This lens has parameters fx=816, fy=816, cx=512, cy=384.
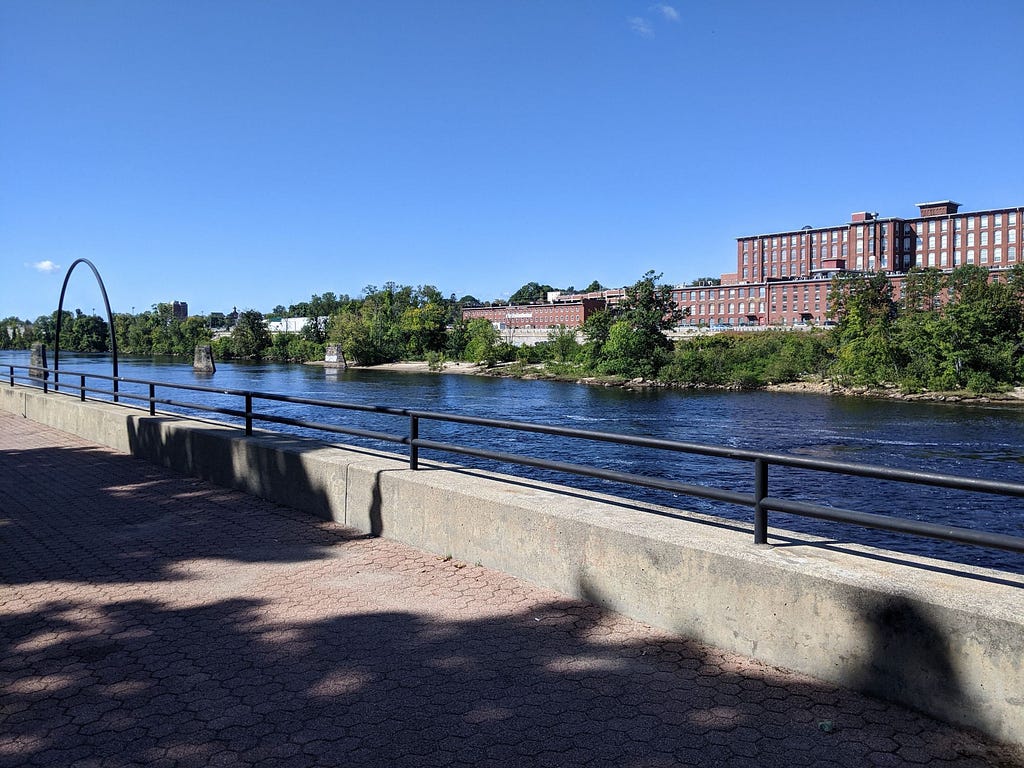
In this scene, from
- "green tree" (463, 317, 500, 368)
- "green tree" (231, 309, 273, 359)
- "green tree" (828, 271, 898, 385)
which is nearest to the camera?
"green tree" (828, 271, 898, 385)

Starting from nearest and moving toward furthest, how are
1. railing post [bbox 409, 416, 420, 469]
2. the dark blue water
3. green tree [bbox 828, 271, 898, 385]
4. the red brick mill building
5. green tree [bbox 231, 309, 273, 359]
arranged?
railing post [bbox 409, 416, 420, 469], the dark blue water, green tree [bbox 828, 271, 898, 385], the red brick mill building, green tree [bbox 231, 309, 273, 359]

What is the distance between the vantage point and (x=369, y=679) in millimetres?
4262

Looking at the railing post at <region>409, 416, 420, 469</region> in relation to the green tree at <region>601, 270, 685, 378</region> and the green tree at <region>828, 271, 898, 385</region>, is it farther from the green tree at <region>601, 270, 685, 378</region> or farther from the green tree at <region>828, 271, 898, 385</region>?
the green tree at <region>601, 270, 685, 378</region>

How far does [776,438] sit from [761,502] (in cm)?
3309

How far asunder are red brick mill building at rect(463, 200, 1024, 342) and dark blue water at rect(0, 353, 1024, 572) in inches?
2423

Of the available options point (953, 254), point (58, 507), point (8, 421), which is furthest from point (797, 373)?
point (953, 254)

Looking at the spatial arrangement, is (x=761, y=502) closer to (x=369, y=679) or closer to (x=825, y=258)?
(x=369, y=679)

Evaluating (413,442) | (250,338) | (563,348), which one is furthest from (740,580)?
(250,338)

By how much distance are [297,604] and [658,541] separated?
95.3 inches

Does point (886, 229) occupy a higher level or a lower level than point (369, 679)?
higher

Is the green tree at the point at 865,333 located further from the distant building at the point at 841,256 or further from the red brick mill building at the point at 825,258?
the distant building at the point at 841,256

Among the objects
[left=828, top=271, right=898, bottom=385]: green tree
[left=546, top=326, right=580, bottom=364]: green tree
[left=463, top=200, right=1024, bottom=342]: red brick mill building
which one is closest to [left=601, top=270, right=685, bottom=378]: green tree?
[left=546, top=326, right=580, bottom=364]: green tree

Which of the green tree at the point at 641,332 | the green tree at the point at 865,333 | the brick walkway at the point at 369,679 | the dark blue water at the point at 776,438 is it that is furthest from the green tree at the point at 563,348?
the brick walkway at the point at 369,679

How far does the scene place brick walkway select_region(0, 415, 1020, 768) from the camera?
11.6 ft
